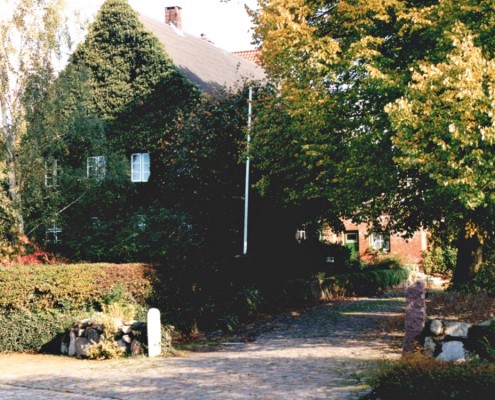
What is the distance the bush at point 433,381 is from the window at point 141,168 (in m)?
19.7

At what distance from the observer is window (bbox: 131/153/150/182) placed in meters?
26.6

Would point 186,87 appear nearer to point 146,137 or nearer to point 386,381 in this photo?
point 146,137

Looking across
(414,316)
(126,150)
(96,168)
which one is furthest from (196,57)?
(414,316)

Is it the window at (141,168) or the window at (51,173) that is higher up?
the window at (141,168)

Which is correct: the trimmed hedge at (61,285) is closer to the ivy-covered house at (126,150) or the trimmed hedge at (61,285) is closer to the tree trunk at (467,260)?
the ivy-covered house at (126,150)

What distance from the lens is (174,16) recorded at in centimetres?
3672

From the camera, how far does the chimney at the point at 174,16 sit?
36.7m

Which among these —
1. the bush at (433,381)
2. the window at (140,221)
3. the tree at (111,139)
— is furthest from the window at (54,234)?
the bush at (433,381)

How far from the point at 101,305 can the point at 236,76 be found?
71.4 ft

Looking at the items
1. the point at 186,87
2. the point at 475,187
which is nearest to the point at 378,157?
the point at 475,187

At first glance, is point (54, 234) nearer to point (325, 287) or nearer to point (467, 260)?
point (325, 287)

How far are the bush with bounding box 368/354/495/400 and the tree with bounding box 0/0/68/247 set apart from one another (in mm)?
15915

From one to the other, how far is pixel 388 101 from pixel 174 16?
25.6 m

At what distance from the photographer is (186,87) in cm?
2658
